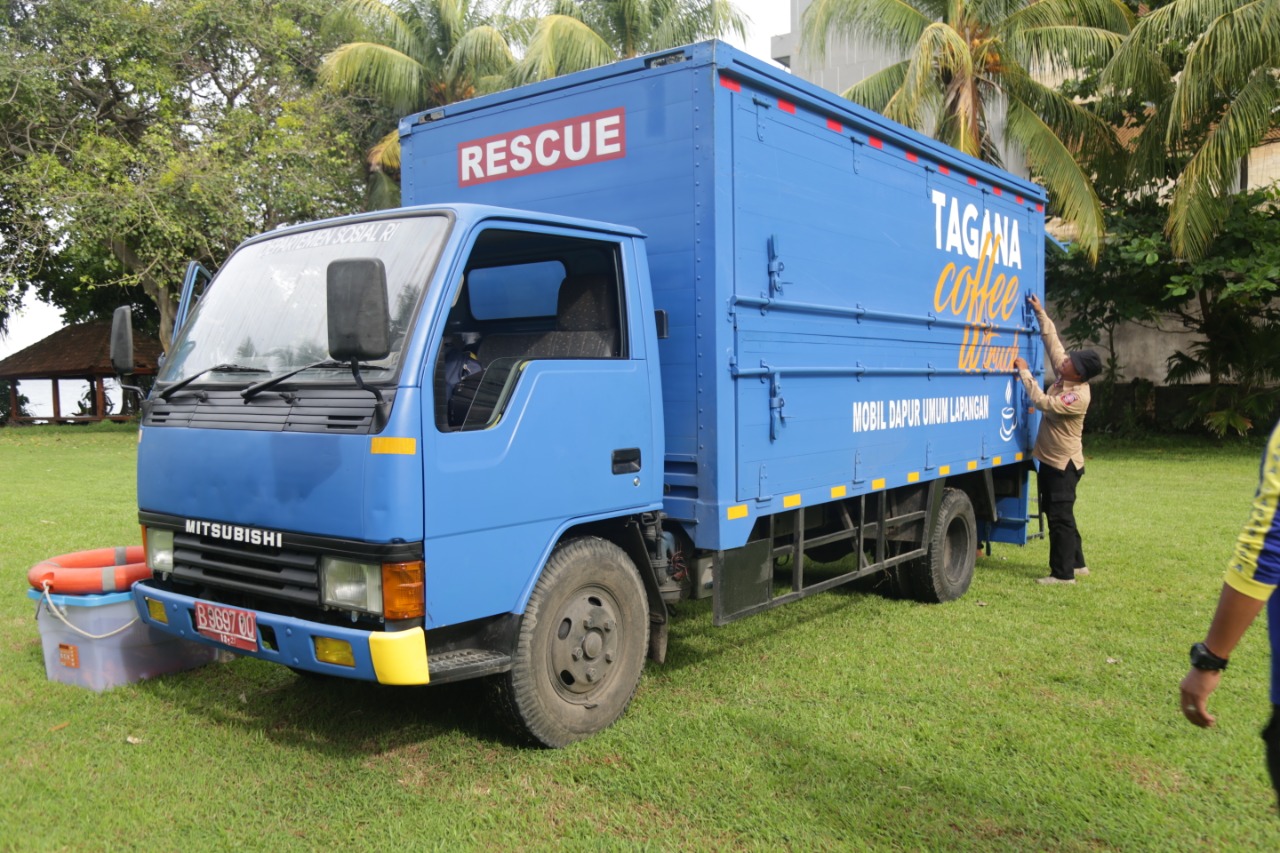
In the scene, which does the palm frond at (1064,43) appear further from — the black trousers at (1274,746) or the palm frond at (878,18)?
the black trousers at (1274,746)

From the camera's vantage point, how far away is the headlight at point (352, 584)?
11.8 feet

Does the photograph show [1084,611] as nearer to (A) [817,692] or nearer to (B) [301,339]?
(A) [817,692]

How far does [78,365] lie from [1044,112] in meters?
28.7

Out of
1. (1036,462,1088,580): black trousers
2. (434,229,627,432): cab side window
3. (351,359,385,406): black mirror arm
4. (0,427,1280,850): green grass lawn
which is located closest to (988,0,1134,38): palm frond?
(1036,462,1088,580): black trousers

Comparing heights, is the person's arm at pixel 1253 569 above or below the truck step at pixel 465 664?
above

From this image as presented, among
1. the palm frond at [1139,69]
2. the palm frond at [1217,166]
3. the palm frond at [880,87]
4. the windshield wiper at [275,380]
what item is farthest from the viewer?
the palm frond at [880,87]

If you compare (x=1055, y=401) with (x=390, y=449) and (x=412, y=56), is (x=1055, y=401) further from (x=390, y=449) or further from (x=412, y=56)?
(x=412, y=56)

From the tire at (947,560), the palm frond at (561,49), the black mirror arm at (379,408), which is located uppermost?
the palm frond at (561,49)

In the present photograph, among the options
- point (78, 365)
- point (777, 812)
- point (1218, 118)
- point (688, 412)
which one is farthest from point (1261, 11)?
point (78, 365)

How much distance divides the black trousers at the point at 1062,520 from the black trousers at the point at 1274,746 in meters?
5.55

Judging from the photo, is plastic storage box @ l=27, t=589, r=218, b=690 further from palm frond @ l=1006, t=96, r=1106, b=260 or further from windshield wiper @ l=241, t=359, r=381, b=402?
palm frond @ l=1006, t=96, r=1106, b=260

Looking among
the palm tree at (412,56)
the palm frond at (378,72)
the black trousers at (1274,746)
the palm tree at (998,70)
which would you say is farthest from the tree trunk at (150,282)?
the black trousers at (1274,746)

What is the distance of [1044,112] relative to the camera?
17.1 m

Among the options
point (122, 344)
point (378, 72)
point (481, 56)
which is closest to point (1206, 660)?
point (122, 344)
